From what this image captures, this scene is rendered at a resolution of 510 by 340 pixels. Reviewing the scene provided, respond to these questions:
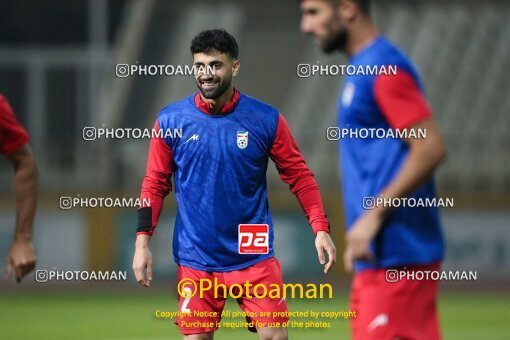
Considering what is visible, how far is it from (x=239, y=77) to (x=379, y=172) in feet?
55.6

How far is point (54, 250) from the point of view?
55.1 ft

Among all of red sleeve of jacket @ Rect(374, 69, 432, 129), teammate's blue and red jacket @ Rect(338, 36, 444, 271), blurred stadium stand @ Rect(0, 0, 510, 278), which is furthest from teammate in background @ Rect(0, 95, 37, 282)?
blurred stadium stand @ Rect(0, 0, 510, 278)

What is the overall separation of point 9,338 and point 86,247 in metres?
6.11

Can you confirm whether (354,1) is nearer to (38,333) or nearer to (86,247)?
(38,333)

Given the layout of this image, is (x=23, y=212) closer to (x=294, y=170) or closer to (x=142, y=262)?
(x=142, y=262)

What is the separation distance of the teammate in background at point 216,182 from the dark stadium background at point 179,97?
702 cm


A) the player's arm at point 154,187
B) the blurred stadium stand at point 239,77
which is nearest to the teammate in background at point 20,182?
the player's arm at point 154,187

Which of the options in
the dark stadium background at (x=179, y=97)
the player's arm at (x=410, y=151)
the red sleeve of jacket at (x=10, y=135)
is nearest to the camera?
the player's arm at (x=410, y=151)

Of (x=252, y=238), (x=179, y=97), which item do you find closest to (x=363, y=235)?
(x=252, y=238)

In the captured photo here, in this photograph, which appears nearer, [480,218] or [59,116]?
[480,218]

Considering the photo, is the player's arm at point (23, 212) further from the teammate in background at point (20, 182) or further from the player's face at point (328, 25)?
the player's face at point (328, 25)

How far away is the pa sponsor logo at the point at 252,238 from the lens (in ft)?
20.3

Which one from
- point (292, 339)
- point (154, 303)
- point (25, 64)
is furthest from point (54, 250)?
point (292, 339)

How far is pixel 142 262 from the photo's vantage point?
586 cm
